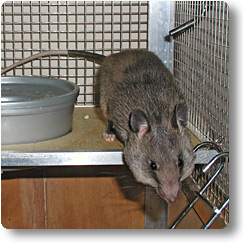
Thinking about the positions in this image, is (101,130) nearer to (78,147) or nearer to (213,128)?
(78,147)

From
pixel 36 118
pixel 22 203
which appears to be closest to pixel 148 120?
pixel 36 118

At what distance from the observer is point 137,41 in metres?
2.76

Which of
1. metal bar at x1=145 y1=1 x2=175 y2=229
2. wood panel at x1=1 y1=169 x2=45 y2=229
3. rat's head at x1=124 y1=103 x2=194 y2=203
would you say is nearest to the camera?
rat's head at x1=124 y1=103 x2=194 y2=203

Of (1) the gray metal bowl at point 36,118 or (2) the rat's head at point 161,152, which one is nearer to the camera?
(2) the rat's head at point 161,152

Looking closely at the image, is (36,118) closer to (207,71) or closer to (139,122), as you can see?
(139,122)

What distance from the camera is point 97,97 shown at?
2.96 metres

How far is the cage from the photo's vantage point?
2.14 m

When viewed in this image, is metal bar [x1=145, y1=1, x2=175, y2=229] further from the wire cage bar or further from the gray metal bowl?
the gray metal bowl

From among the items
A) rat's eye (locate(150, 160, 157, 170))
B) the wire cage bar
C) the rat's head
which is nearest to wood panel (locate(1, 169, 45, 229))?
the wire cage bar

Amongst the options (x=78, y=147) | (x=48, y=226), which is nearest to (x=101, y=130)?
(x=78, y=147)

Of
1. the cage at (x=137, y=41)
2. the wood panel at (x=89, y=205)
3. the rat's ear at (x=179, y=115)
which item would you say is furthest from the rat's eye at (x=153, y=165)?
the wood panel at (x=89, y=205)

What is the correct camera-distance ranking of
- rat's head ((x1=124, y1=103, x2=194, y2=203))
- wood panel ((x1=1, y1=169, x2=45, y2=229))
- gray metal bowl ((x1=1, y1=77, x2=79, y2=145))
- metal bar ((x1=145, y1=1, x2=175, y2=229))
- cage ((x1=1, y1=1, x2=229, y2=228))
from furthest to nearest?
wood panel ((x1=1, y1=169, x2=45, y2=229))
metal bar ((x1=145, y1=1, x2=175, y2=229))
cage ((x1=1, y1=1, x2=229, y2=228))
gray metal bowl ((x1=1, y1=77, x2=79, y2=145))
rat's head ((x1=124, y1=103, x2=194, y2=203))

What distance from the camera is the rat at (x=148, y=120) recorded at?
1.75 meters

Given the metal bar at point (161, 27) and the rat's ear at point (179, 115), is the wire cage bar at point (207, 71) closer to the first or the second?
the metal bar at point (161, 27)
